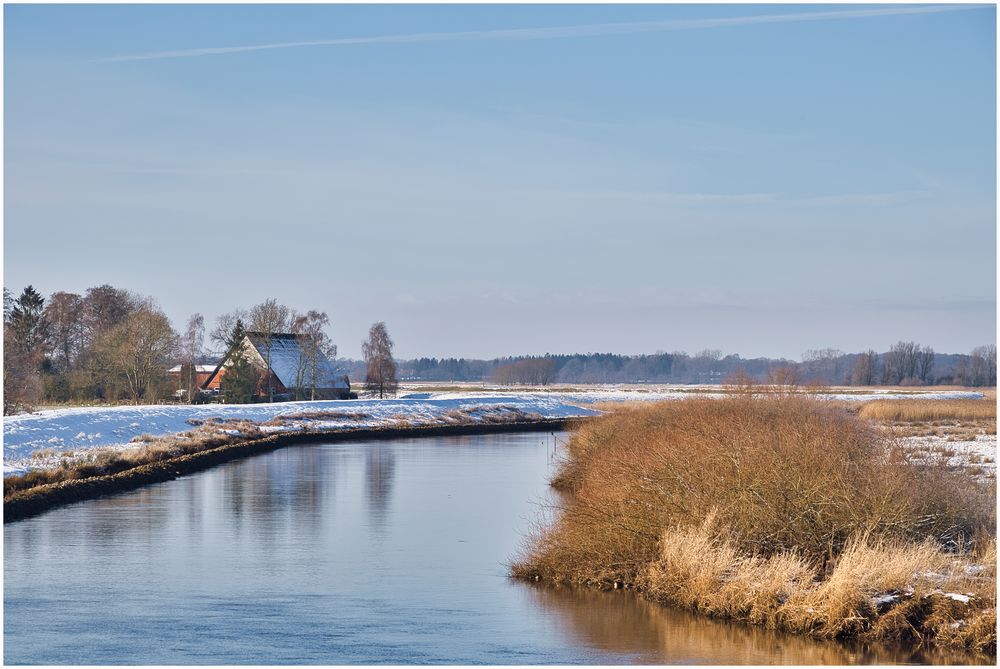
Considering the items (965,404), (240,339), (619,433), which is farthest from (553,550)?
(240,339)

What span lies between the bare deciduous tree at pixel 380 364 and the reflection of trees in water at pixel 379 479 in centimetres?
3568

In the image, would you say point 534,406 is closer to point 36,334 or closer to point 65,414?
point 36,334

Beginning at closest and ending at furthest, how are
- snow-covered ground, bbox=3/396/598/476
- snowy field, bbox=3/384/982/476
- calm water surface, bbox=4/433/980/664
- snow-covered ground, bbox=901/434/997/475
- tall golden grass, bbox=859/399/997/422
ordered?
calm water surface, bbox=4/433/980/664 → snow-covered ground, bbox=901/434/997/475 → snowy field, bbox=3/384/982/476 → snow-covered ground, bbox=3/396/598/476 → tall golden grass, bbox=859/399/997/422

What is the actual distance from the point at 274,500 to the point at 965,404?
4079cm

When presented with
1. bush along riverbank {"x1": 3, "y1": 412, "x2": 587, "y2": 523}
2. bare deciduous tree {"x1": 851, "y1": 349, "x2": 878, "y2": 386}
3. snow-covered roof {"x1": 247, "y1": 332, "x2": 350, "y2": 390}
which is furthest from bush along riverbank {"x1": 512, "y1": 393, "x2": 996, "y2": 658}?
bare deciduous tree {"x1": 851, "y1": 349, "x2": 878, "y2": 386}

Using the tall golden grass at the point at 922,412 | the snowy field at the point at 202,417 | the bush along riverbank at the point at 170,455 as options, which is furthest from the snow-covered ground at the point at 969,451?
the bush along riverbank at the point at 170,455

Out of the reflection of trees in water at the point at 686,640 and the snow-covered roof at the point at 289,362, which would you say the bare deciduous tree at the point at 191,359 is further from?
the reflection of trees in water at the point at 686,640

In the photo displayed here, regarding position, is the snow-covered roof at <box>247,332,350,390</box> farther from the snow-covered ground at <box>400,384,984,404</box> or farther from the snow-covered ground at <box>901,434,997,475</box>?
the snow-covered ground at <box>901,434,997,475</box>

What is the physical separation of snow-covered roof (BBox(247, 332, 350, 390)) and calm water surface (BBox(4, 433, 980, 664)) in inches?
1698

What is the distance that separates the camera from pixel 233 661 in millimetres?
13477

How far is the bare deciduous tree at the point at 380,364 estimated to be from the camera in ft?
288

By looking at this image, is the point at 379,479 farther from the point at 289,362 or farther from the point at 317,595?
the point at 289,362

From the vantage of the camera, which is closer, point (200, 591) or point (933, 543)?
point (933, 543)

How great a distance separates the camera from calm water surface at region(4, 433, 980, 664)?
13938 mm
